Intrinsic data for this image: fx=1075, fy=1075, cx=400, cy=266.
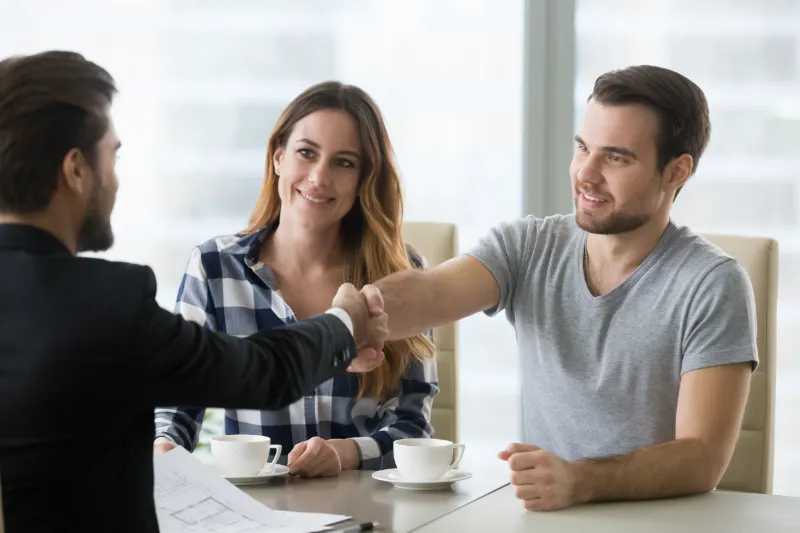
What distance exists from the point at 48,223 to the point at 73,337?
0.50 ft

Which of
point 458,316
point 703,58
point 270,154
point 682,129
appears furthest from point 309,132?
point 703,58

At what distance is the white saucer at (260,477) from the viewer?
1.76m

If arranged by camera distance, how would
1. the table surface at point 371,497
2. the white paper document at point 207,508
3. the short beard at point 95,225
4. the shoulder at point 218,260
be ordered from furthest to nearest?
the shoulder at point 218,260, the table surface at point 371,497, the white paper document at point 207,508, the short beard at point 95,225

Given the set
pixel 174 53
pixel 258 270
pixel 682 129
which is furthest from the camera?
pixel 174 53

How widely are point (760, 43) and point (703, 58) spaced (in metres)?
0.18

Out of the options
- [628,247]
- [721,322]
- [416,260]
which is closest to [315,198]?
[416,260]

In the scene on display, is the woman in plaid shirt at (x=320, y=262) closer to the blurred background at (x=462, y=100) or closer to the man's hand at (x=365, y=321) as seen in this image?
the man's hand at (x=365, y=321)

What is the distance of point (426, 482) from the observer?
67.8 inches

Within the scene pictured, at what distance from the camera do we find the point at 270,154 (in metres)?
2.44

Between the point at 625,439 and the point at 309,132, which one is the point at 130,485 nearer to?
the point at 625,439

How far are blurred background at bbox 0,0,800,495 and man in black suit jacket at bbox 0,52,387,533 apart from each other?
233 cm

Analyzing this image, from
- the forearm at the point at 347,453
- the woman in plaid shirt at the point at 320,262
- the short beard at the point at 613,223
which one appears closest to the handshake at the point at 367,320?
the forearm at the point at 347,453

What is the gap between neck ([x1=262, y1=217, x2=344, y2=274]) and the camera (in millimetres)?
2389

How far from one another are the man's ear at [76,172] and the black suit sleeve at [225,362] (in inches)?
5.4
